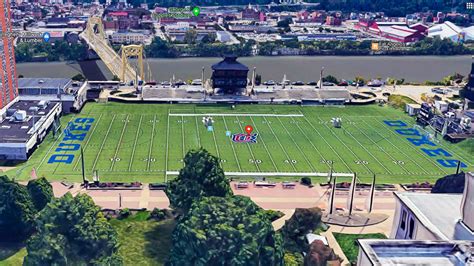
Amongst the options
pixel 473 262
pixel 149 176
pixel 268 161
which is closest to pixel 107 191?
pixel 149 176

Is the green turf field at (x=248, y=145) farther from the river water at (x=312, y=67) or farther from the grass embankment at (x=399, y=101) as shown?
the river water at (x=312, y=67)

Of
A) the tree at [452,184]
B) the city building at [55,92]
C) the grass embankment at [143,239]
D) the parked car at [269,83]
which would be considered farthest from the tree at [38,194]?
the parked car at [269,83]

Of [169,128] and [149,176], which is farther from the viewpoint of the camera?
[169,128]

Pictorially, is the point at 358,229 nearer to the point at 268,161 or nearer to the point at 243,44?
the point at 268,161

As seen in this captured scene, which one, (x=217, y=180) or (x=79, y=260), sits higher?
(x=217, y=180)

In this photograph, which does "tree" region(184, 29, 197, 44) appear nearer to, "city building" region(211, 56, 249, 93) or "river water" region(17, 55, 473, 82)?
"river water" region(17, 55, 473, 82)

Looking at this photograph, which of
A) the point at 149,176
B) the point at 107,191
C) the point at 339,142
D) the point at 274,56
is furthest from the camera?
the point at 274,56

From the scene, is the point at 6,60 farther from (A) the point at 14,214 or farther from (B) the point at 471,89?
(B) the point at 471,89

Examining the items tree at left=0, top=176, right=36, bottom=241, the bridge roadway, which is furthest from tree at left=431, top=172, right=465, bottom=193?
the bridge roadway
